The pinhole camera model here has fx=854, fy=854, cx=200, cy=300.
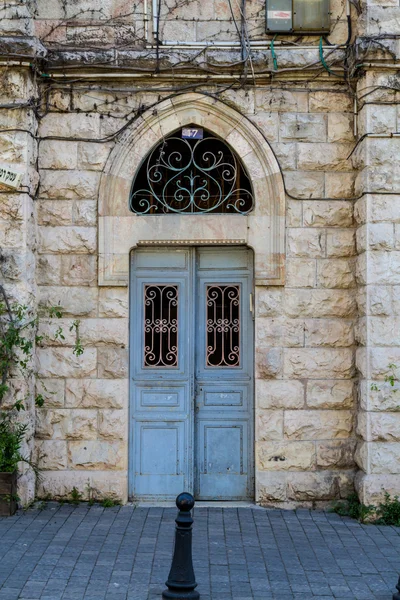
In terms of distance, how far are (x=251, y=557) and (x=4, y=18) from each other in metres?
6.22

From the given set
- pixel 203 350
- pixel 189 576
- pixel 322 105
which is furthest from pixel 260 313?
pixel 189 576

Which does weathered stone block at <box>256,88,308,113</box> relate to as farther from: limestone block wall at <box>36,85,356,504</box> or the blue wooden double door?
the blue wooden double door

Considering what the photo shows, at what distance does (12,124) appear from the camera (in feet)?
30.8

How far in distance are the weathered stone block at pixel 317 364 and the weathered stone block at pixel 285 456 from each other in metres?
0.76

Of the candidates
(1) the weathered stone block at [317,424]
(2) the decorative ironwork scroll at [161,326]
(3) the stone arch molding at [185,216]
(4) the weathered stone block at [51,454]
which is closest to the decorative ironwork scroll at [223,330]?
(2) the decorative ironwork scroll at [161,326]

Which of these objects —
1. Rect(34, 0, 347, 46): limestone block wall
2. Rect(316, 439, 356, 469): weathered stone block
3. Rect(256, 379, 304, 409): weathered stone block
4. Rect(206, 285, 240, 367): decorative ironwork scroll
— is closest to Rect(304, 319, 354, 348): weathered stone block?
Rect(256, 379, 304, 409): weathered stone block

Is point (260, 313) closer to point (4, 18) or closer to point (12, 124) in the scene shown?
point (12, 124)

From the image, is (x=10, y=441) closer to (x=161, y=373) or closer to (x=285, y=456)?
(x=161, y=373)

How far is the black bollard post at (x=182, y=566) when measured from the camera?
21.2 feet

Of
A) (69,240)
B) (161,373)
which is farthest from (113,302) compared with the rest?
(161,373)

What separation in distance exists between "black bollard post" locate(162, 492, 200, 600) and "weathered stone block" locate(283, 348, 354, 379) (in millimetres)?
3330

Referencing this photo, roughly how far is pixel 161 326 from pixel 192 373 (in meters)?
0.65

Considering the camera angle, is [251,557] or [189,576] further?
[251,557]

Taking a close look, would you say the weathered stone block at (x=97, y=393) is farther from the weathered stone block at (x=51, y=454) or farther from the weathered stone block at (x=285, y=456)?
the weathered stone block at (x=285, y=456)
